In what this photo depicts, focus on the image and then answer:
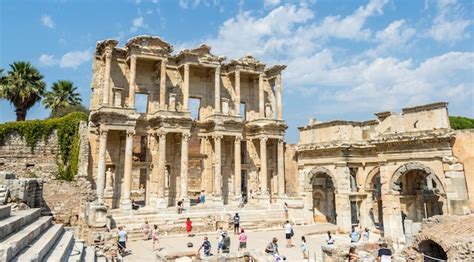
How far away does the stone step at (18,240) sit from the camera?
23.8 ft

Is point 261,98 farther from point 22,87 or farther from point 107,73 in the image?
point 22,87

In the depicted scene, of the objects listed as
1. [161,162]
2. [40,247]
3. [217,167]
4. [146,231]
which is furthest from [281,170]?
[40,247]

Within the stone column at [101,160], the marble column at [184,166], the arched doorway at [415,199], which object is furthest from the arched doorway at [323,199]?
the stone column at [101,160]

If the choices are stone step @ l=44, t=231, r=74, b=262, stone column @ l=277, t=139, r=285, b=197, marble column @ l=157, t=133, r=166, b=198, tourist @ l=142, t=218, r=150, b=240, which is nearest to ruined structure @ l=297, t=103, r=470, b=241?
stone column @ l=277, t=139, r=285, b=197

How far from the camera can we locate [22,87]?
27422 millimetres

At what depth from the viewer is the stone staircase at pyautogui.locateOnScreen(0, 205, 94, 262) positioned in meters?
8.24

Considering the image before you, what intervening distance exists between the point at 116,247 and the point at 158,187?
8655 mm

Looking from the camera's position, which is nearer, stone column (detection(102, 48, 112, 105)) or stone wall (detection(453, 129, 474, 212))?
stone wall (detection(453, 129, 474, 212))

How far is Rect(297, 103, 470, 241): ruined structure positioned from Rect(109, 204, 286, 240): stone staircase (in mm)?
3164

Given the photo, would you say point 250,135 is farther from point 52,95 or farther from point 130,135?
point 52,95

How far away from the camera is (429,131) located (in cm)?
1798

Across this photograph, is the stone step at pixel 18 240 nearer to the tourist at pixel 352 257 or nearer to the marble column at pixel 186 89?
the tourist at pixel 352 257

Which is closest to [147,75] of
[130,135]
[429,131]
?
[130,135]

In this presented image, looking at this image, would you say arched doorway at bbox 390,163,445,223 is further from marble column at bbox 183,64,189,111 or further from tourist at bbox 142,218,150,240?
marble column at bbox 183,64,189,111
